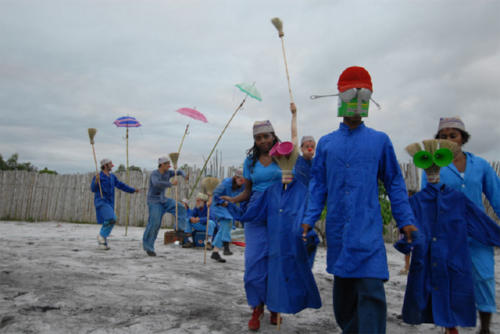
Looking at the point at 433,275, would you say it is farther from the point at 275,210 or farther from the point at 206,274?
the point at 206,274

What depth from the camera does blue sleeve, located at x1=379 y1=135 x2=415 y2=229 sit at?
2.35m

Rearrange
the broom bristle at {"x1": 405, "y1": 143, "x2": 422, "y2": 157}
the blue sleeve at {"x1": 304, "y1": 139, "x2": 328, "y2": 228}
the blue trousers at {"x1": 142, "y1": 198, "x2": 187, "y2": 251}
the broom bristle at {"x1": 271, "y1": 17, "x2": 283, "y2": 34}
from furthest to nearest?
1. the blue trousers at {"x1": 142, "y1": 198, "x2": 187, "y2": 251}
2. the broom bristle at {"x1": 271, "y1": 17, "x2": 283, "y2": 34}
3. the broom bristle at {"x1": 405, "y1": 143, "x2": 422, "y2": 157}
4. the blue sleeve at {"x1": 304, "y1": 139, "x2": 328, "y2": 228}

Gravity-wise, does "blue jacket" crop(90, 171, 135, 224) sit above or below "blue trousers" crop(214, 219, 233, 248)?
above

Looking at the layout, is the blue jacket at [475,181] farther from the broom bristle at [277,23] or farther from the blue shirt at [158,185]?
the blue shirt at [158,185]

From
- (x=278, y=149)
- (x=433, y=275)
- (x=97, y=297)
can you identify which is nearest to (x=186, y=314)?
(x=97, y=297)

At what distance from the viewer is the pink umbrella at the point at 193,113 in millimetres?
7672

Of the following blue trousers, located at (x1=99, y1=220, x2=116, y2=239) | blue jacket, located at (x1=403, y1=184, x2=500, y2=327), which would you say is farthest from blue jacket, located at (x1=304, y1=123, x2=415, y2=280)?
blue trousers, located at (x1=99, y1=220, x2=116, y2=239)

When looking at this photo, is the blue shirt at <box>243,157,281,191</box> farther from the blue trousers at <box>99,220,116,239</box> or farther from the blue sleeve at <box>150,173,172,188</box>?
the blue trousers at <box>99,220,116,239</box>

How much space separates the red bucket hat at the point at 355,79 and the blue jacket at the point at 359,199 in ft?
0.86

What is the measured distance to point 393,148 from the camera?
2.48m

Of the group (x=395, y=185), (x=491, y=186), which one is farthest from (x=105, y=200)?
(x=491, y=186)

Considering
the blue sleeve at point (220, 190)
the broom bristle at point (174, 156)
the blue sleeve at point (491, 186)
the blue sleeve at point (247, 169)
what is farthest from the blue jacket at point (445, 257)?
the broom bristle at point (174, 156)

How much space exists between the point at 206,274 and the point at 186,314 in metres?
1.93

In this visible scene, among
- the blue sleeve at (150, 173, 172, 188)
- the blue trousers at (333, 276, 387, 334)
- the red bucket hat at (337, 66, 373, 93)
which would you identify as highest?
the red bucket hat at (337, 66, 373, 93)
